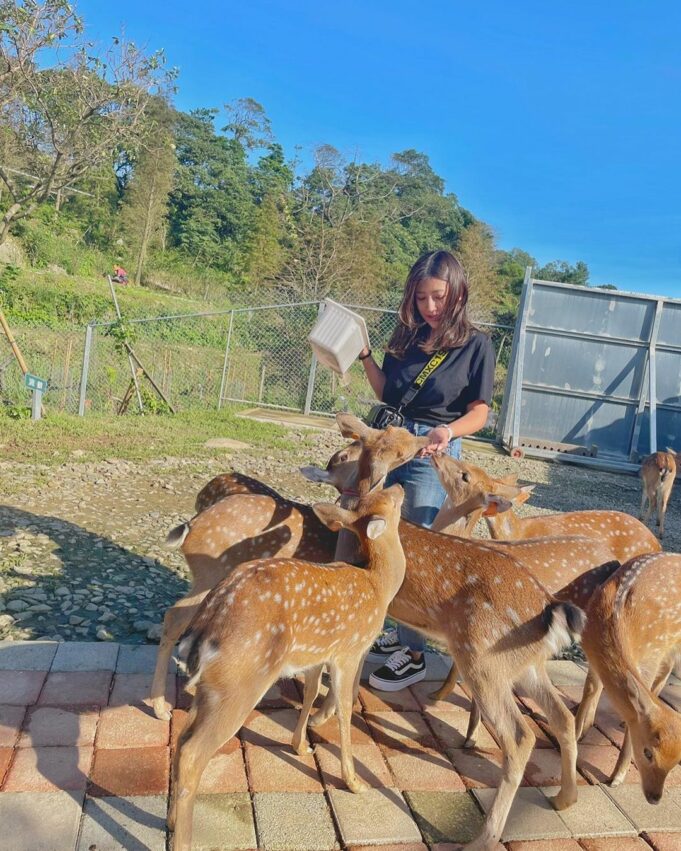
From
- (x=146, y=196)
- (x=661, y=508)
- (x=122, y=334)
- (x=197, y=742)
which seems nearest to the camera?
(x=197, y=742)

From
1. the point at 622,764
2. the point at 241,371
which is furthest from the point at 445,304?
the point at 241,371

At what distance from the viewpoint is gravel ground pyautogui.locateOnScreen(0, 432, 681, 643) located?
13.2ft

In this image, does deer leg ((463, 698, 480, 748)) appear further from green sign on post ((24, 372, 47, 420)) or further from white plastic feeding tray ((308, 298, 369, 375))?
green sign on post ((24, 372, 47, 420))

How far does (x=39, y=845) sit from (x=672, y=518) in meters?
9.16

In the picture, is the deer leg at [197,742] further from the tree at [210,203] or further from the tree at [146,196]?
the tree at [210,203]

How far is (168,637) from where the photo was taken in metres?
3.14

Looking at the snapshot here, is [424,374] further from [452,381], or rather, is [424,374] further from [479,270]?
[479,270]

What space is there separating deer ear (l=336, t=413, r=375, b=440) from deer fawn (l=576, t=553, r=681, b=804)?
4.48ft

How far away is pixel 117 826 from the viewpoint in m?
2.30

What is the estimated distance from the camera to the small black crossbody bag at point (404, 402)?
11.9 feet

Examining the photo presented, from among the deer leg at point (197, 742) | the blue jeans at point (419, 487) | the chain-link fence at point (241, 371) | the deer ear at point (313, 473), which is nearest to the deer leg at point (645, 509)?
the chain-link fence at point (241, 371)

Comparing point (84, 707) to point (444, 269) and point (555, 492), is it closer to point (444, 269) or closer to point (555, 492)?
point (444, 269)

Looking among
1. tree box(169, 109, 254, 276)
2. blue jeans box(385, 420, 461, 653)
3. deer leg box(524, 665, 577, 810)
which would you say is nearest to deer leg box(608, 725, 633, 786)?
deer leg box(524, 665, 577, 810)

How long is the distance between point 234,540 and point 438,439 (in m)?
1.11
